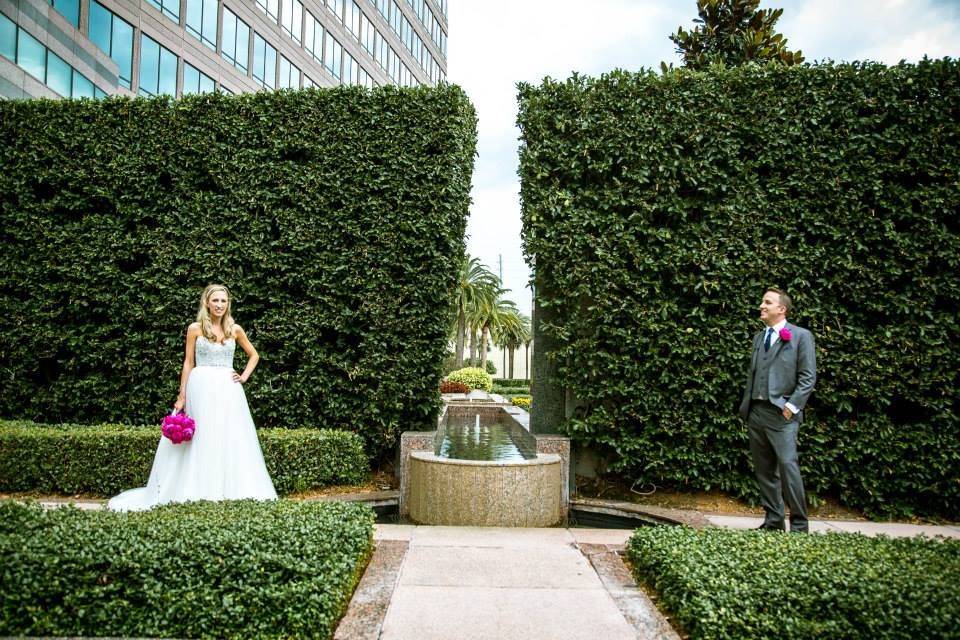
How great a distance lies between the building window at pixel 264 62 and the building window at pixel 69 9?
1107cm

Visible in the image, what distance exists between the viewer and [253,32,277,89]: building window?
30969mm

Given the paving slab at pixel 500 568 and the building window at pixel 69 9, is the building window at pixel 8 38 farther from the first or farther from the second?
the paving slab at pixel 500 568

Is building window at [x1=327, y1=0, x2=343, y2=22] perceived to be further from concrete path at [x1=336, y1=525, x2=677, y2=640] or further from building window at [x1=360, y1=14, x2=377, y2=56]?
concrete path at [x1=336, y1=525, x2=677, y2=640]

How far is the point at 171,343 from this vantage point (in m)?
8.16

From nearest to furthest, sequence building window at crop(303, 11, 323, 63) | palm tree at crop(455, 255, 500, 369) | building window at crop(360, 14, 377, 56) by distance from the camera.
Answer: palm tree at crop(455, 255, 500, 369), building window at crop(303, 11, 323, 63), building window at crop(360, 14, 377, 56)

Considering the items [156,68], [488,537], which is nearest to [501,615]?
[488,537]

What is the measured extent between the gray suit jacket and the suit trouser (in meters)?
0.15

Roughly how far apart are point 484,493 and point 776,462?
278 cm

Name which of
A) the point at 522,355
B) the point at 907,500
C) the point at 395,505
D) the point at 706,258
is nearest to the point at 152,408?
the point at 395,505

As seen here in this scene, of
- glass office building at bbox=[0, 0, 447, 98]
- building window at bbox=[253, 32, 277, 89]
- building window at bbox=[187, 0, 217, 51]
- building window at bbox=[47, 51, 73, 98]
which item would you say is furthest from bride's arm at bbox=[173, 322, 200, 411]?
building window at bbox=[253, 32, 277, 89]

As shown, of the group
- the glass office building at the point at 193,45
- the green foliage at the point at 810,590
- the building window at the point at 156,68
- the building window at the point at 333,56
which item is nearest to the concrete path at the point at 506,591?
the green foliage at the point at 810,590

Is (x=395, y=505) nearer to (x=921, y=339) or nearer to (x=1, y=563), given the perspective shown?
(x=1, y=563)

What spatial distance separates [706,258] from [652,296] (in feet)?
2.50

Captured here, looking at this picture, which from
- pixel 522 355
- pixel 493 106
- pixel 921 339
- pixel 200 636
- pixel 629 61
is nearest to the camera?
pixel 200 636
